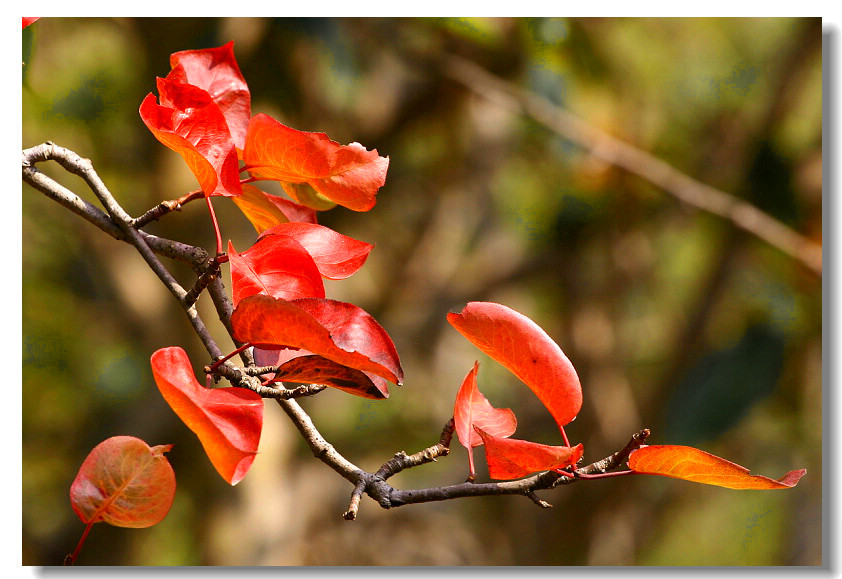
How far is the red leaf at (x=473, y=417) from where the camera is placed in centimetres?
35

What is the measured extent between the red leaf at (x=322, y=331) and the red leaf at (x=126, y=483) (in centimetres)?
7

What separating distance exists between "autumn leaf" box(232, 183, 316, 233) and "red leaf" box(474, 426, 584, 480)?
17cm

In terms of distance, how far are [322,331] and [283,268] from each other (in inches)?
2.6

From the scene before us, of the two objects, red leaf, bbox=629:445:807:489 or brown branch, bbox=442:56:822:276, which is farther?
brown branch, bbox=442:56:822:276

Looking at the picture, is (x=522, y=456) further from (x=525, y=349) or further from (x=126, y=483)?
(x=126, y=483)

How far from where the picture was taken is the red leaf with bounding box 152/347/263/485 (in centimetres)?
26

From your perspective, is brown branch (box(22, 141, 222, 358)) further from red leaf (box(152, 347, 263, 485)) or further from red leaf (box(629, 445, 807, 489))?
red leaf (box(629, 445, 807, 489))

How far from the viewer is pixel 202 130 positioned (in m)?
0.34

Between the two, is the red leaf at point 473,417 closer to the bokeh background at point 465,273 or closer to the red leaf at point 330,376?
the red leaf at point 330,376

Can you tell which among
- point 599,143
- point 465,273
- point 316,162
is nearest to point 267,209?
point 316,162

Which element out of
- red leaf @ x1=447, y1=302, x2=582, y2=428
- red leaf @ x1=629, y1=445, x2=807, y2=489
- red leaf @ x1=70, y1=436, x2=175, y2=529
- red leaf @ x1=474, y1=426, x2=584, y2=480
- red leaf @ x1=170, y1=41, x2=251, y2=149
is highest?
red leaf @ x1=170, y1=41, x2=251, y2=149

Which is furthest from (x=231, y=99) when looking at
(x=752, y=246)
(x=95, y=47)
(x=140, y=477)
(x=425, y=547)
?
(x=425, y=547)

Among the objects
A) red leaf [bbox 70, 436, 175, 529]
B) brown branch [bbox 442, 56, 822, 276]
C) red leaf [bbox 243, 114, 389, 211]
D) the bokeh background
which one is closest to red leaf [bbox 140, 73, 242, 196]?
red leaf [bbox 243, 114, 389, 211]
